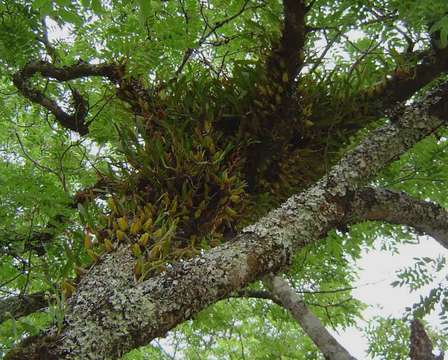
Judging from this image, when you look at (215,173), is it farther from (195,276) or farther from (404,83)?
(404,83)

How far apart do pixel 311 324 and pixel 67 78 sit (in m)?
2.29

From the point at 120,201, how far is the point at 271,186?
1001 millimetres

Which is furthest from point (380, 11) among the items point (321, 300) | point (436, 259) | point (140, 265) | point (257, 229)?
point (321, 300)

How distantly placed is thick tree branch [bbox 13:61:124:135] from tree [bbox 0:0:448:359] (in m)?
0.01

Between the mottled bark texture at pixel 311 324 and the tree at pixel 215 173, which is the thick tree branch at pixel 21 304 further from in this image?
the mottled bark texture at pixel 311 324

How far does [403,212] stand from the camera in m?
2.37

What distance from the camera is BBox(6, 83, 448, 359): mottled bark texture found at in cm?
136

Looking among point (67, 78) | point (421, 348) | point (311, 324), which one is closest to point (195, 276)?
point (421, 348)

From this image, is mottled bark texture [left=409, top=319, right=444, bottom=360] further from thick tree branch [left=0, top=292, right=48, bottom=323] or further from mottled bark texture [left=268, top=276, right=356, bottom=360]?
thick tree branch [left=0, top=292, right=48, bottom=323]

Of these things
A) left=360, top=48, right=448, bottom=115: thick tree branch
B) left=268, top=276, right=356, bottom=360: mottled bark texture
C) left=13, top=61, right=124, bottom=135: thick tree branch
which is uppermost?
left=13, top=61, right=124, bottom=135: thick tree branch

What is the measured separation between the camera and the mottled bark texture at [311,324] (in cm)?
204

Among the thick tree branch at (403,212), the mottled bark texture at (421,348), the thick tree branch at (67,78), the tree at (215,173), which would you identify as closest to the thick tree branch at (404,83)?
the tree at (215,173)

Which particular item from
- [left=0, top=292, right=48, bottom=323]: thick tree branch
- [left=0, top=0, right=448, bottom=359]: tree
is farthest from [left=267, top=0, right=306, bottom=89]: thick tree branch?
[left=0, top=292, right=48, bottom=323]: thick tree branch

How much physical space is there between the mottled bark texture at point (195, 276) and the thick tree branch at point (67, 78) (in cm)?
150
